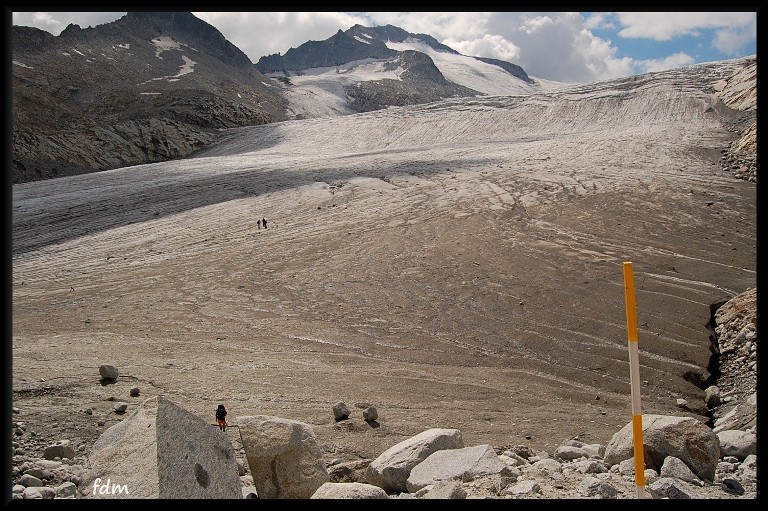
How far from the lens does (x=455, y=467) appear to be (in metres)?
4.64

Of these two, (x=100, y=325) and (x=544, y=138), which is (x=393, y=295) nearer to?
(x=100, y=325)

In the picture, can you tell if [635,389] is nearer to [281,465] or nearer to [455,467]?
[455,467]

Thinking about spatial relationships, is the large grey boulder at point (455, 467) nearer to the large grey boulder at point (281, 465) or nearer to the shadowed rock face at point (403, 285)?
the large grey boulder at point (281, 465)

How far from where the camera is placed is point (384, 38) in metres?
173

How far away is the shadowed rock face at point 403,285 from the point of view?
7.73 m

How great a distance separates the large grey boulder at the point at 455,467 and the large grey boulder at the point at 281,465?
27.6 inches

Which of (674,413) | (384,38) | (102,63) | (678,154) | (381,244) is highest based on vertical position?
(384,38)

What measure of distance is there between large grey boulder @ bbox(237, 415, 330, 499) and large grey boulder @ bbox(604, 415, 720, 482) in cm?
229

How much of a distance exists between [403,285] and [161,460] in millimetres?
8366

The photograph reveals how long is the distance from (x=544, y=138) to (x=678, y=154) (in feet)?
25.3

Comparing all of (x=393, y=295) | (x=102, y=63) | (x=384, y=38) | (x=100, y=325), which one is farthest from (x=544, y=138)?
(x=384, y=38)

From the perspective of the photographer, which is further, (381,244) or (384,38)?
(384,38)

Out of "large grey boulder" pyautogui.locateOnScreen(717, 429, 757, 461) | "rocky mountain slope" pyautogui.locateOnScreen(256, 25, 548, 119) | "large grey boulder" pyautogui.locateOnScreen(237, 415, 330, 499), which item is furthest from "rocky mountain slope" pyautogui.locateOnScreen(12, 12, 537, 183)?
"large grey boulder" pyautogui.locateOnScreen(717, 429, 757, 461)

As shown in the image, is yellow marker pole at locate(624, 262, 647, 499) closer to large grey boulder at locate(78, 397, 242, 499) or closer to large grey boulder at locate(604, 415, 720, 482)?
large grey boulder at locate(604, 415, 720, 482)
